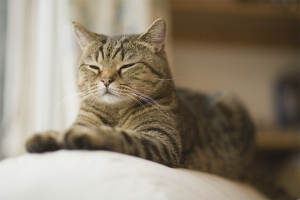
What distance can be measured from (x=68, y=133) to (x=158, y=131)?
32cm

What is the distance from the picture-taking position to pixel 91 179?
1.71 ft

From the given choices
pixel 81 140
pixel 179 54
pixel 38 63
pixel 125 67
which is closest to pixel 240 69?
pixel 179 54

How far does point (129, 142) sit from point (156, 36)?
0.46m

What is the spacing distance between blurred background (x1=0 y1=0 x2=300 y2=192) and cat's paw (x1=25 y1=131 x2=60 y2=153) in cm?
44

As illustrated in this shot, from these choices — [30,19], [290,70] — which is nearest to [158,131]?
[30,19]

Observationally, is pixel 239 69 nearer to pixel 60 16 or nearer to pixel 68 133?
pixel 60 16

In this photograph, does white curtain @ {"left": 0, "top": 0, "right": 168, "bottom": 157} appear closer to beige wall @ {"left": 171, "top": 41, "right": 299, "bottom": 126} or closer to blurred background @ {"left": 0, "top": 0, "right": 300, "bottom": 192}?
blurred background @ {"left": 0, "top": 0, "right": 300, "bottom": 192}

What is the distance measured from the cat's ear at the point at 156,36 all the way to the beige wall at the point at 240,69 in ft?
4.81

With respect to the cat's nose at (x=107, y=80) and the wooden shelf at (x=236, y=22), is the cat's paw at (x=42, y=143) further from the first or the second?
the wooden shelf at (x=236, y=22)

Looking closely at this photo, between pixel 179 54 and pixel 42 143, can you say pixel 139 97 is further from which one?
pixel 179 54

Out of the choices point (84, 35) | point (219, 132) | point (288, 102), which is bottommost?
point (288, 102)

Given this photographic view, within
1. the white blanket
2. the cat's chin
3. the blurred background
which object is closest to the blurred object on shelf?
the blurred background

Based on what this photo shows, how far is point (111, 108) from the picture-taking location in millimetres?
977

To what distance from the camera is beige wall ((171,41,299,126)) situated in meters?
2.53
